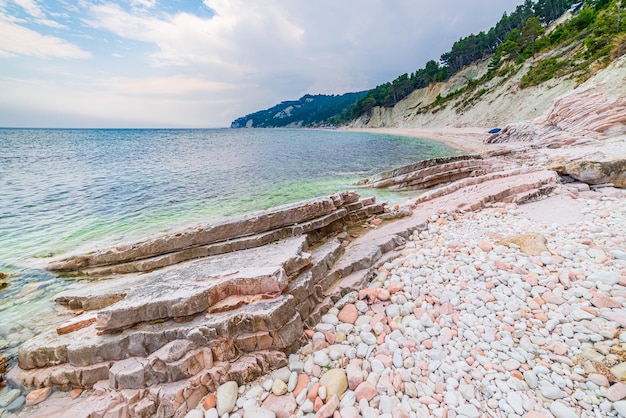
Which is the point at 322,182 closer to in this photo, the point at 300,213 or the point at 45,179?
the point at 300,213

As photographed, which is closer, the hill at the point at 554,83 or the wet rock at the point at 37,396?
the wet rock at the point at 37,396

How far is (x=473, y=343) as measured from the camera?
3648mm

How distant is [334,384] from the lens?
337 centimetres

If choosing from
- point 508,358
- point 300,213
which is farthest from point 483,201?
point 508,358

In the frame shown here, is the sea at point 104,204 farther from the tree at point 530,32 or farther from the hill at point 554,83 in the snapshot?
the tree at point 530,32

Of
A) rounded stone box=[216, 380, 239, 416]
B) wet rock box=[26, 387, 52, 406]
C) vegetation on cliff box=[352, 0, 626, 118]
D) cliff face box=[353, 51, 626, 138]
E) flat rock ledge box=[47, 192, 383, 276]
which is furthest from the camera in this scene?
vegetation on cliff box=[352, 0, 626, 118]

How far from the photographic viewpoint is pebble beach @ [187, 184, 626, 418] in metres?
2.96

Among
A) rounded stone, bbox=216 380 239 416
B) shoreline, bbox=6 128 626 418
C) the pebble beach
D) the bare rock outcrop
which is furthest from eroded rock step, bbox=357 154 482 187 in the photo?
rounded stone, bbox=216 380 239 416

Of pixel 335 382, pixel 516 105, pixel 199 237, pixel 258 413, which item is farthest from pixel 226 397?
pixel 516 105

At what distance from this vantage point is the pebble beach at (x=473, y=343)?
2.96 m

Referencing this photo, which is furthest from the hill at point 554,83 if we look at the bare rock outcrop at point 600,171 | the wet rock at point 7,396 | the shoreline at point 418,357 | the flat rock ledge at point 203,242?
the wet rock at point 7,396

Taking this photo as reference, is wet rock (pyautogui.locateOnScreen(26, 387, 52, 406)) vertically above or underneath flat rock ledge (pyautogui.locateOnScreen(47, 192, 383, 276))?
underneath

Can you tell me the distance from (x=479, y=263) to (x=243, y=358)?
457 centimetres

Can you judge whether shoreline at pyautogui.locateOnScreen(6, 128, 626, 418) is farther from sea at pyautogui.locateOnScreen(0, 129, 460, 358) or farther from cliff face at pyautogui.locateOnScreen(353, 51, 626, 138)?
cliff face at pyautogui.locateOnScreen(353, 51, 626, 138)
